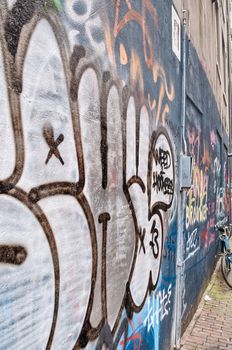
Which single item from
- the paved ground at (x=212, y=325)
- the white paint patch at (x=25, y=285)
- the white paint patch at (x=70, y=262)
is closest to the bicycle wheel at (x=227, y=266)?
the paved ground at (x=212, y=325)

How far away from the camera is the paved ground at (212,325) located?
4.22m

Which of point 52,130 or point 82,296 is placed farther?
point 82,296

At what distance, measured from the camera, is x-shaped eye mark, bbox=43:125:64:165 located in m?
1.61

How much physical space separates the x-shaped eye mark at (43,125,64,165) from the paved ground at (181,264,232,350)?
3.30 metres

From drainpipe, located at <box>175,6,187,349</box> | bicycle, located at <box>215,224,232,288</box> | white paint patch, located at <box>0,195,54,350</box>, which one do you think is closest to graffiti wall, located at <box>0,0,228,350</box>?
white paint patch, located at <box>0,195,54,350</box>

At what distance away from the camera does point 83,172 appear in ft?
6.24

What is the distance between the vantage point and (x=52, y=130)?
166cm

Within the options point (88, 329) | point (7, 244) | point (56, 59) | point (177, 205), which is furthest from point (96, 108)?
point (177, 205)

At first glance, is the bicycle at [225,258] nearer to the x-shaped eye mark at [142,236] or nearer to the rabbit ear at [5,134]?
the x-shaped eye mark at [142,236]

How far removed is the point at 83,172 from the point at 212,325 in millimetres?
3849

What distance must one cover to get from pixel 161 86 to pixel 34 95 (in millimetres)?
1975

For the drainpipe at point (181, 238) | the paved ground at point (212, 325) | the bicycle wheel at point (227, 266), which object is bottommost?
the paved ground at point (212, 325)

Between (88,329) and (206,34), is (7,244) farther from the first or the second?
(206,34)

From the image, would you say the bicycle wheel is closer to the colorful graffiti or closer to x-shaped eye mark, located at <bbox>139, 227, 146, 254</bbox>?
x-shaped eye mark, located at <bbox>139, 227, 146, 254</bbox>
